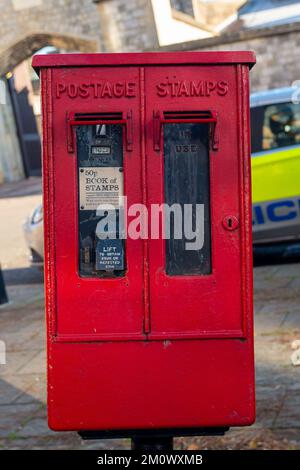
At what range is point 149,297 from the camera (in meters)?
3.33

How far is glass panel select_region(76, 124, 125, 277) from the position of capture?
3344 millimetres

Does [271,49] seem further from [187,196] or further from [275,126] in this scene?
[187,196]

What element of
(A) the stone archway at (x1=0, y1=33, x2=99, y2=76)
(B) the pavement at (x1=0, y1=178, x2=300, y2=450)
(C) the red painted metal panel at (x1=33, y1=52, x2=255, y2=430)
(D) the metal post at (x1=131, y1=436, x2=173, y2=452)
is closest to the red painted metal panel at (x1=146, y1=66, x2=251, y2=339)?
(C) the red painted metal panel at (x1=33, y1=52, x2=255, y2=430)

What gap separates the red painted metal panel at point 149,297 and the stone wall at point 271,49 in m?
22.5

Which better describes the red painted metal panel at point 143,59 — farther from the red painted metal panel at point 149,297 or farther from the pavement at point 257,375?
the pavement at point 257,375

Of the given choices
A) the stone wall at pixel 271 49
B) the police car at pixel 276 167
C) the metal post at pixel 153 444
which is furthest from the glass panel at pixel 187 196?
the stone wall at pixel 271 49

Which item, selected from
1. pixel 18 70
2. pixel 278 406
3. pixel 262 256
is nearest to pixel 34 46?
pixel 18 70

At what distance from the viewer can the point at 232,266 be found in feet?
11.0

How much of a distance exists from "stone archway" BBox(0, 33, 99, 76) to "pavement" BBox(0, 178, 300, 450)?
21.2 metres

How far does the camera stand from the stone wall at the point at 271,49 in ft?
82.8

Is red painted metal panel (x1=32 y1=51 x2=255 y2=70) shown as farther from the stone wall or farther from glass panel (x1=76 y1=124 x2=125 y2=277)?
the stone wall

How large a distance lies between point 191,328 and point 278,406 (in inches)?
83.7

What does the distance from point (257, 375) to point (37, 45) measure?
30179 mm

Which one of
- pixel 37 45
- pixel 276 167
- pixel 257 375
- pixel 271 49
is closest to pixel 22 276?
pixel 276 167
